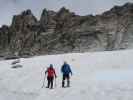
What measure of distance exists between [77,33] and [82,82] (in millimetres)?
65549

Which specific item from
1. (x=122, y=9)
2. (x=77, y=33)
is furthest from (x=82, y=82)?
(x=122, y=9)

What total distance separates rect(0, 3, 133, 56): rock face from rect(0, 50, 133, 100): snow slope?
4710 centimetres

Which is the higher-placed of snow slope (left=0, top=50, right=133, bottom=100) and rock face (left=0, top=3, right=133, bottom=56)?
rock face (left=0, top=3, right=133, bottom=56)

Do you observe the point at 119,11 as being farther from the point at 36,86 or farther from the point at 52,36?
the point at 36,86

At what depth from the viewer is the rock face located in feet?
279

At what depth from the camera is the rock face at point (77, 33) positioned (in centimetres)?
8519

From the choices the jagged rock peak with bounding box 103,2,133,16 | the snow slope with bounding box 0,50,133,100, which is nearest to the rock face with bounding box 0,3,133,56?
the jagged rock peak with bounding box 103,2,133,16

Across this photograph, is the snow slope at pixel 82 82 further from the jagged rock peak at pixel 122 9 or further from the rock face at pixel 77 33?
the jagged rock peak at pixel 122 9

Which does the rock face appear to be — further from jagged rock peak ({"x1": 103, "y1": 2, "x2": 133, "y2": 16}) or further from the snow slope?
the snow slope

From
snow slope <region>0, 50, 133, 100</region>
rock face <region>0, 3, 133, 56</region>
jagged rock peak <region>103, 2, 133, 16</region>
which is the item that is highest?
jagged rock peak <region>103, 2, 133, 16</region>

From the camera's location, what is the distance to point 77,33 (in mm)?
88000

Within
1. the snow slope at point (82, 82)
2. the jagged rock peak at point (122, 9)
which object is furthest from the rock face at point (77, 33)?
the snow slope at point (82, 82)

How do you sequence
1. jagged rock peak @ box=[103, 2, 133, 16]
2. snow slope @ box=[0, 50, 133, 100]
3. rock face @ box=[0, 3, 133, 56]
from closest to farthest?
snow slope @ box=[0, 50, 133, 100], rock face @ box=[0, 3, 133, 56], jagged rock peak @ box=[103, 2, 133, 16]

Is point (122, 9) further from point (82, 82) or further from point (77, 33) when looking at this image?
point (82, 82)
